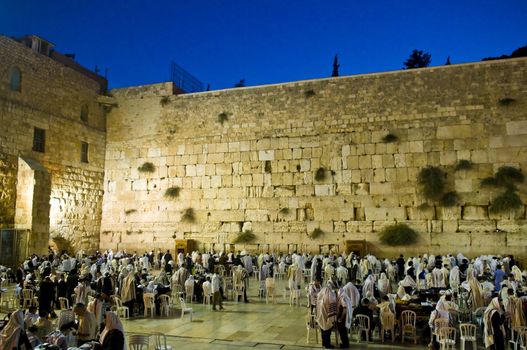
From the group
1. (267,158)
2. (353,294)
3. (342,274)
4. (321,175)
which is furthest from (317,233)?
(353,294)

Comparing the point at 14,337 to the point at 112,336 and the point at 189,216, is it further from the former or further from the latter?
the point at 189,216

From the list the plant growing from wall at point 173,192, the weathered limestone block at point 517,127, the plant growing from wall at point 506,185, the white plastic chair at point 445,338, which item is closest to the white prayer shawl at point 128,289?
the white plastic chair at point 445,338

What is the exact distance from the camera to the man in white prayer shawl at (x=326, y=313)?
7055mm

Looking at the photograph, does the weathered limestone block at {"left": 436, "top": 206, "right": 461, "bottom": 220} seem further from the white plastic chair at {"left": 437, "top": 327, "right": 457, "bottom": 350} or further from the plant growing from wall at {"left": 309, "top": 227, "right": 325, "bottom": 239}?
the white plastic chair at {"left": 437, "top": 327, "right": 457, "bottom": 350}

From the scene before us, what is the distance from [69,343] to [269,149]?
43.4 feet

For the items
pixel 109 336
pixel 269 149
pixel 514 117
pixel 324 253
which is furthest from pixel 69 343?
pixel 514 117

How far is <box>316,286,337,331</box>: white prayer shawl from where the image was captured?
7.07m

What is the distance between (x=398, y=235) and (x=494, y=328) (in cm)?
930

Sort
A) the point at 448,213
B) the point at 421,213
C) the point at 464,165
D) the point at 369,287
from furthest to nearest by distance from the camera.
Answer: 1. the point at 421,213
2. the point at 464,165
3. the point at 448,213
4. the point at 369,287

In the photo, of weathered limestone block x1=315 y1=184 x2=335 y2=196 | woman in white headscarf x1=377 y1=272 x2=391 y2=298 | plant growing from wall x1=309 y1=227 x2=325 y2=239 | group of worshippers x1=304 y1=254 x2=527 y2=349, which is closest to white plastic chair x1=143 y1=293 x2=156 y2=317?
group of worshippers x1=304 y1=254 x2=527 y2=349

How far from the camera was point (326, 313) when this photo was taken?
7121 mm

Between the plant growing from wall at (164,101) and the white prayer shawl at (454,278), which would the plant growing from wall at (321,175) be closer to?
the white prayer shawl at (454,278)

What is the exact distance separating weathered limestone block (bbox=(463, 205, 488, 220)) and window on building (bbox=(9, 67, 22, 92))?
1692cm

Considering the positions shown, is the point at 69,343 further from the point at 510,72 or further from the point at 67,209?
the point at 510,72
